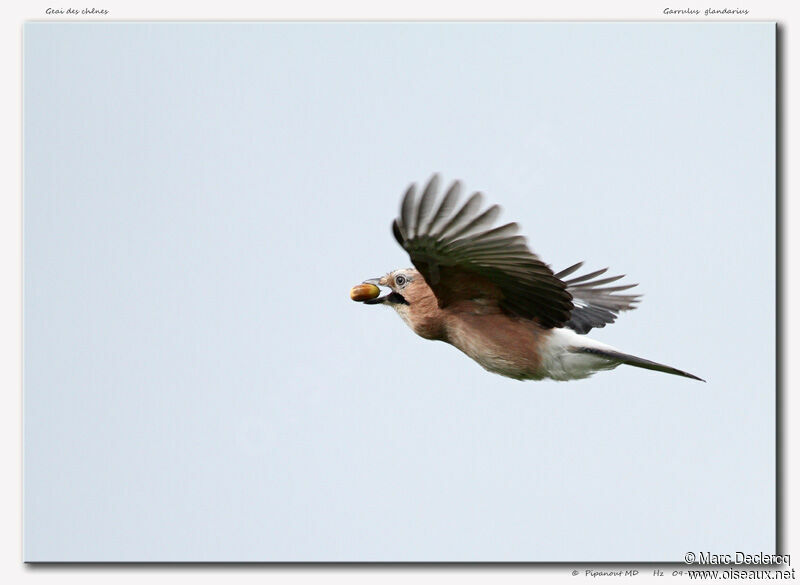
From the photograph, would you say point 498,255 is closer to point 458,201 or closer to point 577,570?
→ point 458,201

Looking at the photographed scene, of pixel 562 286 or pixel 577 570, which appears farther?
pixel 577 570

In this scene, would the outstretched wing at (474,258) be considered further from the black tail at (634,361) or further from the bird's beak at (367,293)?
the bird's beak at (367,293)

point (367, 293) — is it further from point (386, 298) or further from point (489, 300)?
point (489, 300)

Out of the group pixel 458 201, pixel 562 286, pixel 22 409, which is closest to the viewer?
pixel 458 201

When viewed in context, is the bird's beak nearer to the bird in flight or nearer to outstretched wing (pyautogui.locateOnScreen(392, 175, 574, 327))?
the bird in flight

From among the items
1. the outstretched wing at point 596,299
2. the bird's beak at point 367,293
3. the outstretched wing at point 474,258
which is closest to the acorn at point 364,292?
the bird's beak at point 367,293

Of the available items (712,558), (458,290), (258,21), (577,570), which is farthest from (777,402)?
(258,21)

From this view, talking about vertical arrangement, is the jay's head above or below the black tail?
above

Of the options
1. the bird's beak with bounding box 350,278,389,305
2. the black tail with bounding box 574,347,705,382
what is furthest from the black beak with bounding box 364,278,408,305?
the black tail with bounding box 574,347,705,382
